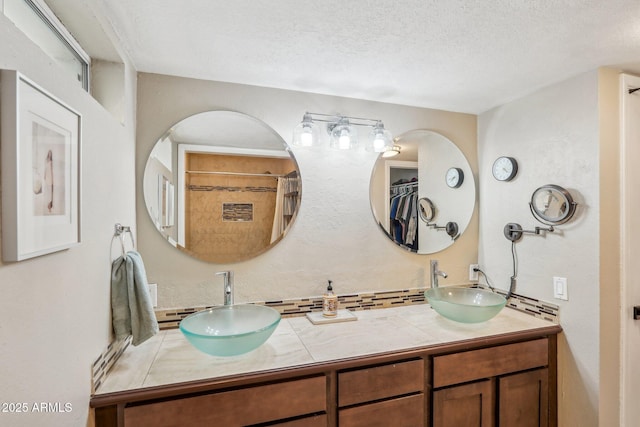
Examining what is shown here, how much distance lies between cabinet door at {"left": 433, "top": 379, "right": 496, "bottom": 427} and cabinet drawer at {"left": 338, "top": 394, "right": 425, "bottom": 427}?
0.09 meters

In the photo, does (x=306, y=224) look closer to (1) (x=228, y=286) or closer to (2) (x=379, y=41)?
(1) (x=228, y=286)

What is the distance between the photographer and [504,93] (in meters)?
1.85

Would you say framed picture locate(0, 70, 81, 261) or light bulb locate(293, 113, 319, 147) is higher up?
light bulb locate(293, 113, 319, 147)

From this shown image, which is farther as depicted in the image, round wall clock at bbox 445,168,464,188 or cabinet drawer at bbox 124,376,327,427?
round wall clock at bbox 445,168,464,188

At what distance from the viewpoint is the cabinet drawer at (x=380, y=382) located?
1.28 meters

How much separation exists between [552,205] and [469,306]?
741 mm

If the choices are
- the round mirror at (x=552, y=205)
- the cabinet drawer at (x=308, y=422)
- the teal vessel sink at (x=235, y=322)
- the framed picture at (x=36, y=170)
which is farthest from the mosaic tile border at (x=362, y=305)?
the framed picture at (x=36, y=170)

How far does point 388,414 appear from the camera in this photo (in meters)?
1.33

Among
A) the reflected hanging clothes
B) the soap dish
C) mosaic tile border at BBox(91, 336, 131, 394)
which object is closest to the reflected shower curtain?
the soap dish

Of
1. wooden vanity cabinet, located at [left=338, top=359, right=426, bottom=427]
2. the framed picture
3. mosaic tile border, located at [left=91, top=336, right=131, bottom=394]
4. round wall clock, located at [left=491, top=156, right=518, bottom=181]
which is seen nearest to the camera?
the framed picture

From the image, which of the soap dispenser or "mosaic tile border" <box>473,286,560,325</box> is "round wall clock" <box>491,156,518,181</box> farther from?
the soap dispenser

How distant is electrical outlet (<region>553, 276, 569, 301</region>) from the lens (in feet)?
5.32

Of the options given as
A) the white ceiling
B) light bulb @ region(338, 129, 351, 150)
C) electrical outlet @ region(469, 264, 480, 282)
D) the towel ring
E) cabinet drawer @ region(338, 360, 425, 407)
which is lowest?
cabinet drawer @ region(338, 360, 425, 407)

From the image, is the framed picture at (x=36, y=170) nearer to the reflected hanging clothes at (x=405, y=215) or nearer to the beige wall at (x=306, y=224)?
the beige wall at (x=306, y=224)
